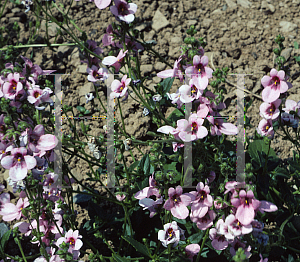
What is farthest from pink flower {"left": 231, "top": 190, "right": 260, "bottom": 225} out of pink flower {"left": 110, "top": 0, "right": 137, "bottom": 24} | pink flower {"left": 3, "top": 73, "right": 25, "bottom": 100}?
pink flower {"left": 3, "top": 73, "right": 25, "bottom": 100}

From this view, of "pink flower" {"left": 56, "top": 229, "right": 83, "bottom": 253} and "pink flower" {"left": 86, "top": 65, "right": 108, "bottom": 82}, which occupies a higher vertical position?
"pink flower" {"left": 86, "top": 65, "right": 108, "bottom": 82}

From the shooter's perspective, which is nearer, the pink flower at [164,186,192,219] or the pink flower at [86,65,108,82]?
the pink flower at [164,186,192,219]

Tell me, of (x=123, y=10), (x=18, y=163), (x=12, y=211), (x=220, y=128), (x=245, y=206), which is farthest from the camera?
(x=12, y=211)

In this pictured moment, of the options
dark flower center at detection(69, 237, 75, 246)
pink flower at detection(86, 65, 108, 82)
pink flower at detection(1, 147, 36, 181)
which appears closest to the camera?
pink flower at detection(1, 147, 36, 181)

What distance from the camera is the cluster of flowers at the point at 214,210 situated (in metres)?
1.36

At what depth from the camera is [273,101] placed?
154 centimetres

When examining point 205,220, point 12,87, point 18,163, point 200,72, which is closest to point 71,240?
point 18,163

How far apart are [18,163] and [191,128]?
0.77 meters

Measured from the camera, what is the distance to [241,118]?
1.87 meters

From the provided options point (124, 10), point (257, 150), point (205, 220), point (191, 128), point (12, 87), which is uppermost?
point (124, 10)

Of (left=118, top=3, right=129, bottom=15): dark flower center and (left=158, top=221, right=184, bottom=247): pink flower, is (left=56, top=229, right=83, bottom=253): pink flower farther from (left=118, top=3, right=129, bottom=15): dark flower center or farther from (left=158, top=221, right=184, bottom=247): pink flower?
(left=118, top=3, right=129, bottom=15): dark flower center

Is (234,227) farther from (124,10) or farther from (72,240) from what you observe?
(124,10)

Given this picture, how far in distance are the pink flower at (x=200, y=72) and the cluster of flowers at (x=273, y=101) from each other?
26 cm

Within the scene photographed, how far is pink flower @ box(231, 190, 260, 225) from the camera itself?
4.40ft
